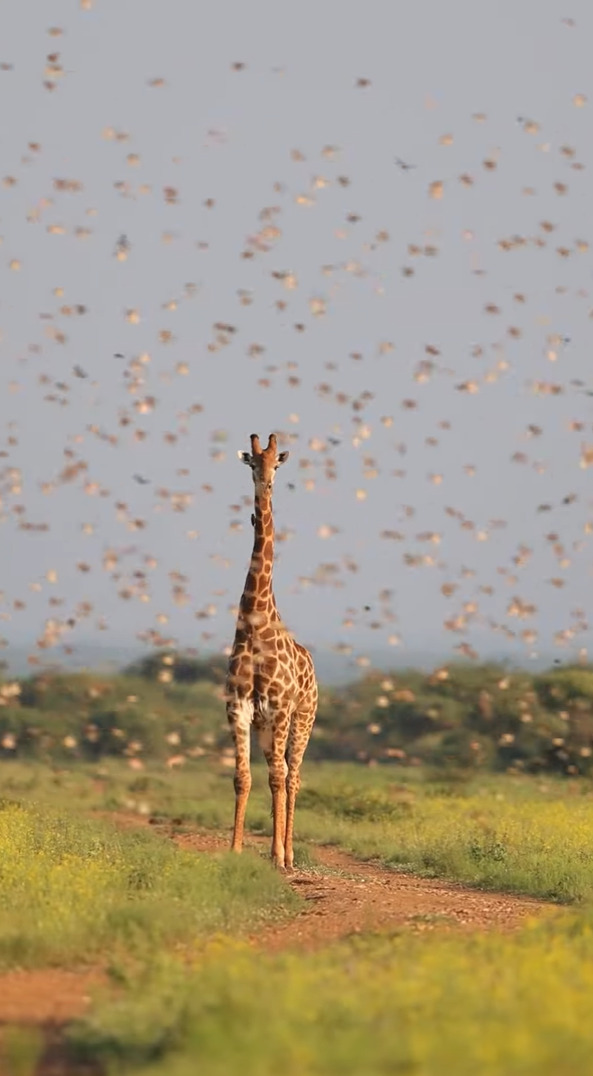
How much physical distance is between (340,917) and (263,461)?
5.89m

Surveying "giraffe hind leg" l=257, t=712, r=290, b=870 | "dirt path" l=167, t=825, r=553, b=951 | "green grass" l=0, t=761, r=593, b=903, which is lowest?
"green grass" l=0, t=761, r=593, b=903

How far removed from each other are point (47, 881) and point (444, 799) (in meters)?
19.5

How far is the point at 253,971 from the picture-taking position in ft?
36.4

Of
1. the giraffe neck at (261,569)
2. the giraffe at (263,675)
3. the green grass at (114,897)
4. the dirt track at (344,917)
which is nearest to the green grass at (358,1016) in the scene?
the dirt track at (344,917)

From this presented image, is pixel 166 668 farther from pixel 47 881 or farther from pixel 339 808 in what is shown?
pixel 47 881

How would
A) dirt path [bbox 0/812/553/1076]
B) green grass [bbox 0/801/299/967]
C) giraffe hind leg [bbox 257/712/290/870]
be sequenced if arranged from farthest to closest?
giraffe hind leg [bbox 257/712/290/870] → green grass [bbox 0/801/299/967] → dirt path [bbox 0/812/553/1076]

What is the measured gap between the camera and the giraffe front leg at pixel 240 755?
20.2 metres

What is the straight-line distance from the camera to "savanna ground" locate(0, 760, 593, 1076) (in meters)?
8.93

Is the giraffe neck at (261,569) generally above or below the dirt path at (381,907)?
above

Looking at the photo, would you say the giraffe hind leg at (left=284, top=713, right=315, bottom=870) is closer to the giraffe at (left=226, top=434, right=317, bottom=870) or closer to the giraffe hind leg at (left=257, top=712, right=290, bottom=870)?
the giraffe at (left=226, top=434, right=317, bottom=870)

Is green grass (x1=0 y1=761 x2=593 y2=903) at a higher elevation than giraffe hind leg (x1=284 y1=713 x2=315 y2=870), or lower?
lower

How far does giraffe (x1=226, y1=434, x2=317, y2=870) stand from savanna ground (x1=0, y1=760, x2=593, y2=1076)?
100 centimetres

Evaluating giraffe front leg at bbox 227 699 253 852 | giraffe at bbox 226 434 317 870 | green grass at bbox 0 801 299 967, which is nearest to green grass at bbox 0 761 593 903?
giraffe at bbox 226 434 317 870

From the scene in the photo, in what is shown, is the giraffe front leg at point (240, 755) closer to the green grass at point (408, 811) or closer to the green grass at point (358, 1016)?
the green grass at point (408, 811)
